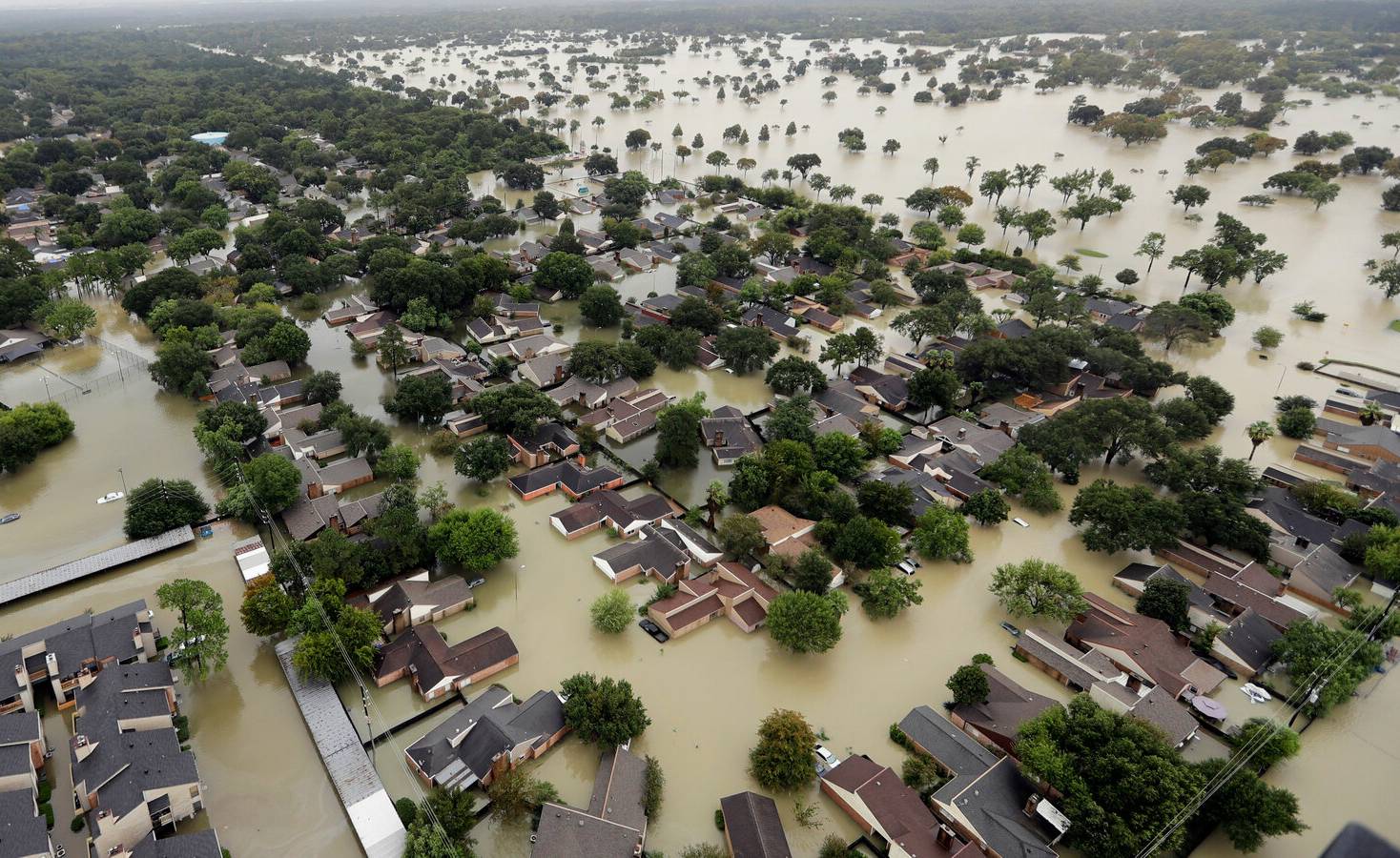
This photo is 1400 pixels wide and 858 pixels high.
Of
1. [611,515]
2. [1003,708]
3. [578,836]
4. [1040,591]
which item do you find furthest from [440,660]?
[1040,591]

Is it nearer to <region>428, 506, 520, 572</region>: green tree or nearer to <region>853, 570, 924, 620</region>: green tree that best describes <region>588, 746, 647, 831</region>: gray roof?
<region>428, 506, 520, 572</region>: green tree

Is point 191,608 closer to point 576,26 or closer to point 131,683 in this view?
point 131,683

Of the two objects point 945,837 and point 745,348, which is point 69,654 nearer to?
point 945,837

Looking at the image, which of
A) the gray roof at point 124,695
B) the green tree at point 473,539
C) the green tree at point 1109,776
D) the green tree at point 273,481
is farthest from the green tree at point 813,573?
the green tree at point 273,481

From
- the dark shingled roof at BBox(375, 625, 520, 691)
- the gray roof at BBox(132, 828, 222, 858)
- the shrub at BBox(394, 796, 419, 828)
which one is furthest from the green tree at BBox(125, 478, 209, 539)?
the shrub at BBox(394, 796, 419, 828)

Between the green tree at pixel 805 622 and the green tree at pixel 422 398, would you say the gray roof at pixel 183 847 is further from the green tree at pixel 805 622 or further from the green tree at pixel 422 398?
the green tree at pixel 422 398
